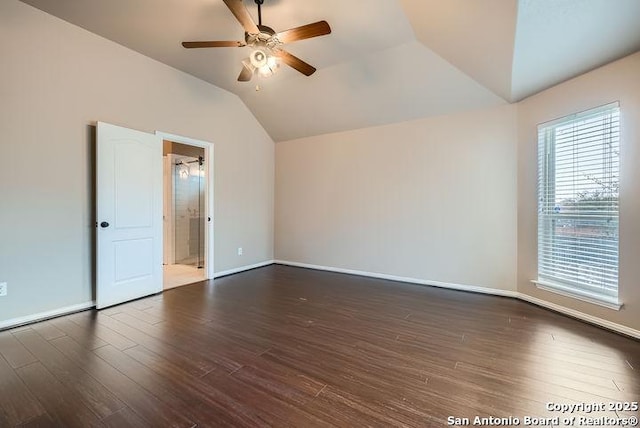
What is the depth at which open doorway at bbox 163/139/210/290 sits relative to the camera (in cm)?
566

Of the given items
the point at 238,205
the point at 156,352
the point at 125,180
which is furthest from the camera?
the point at 238,205

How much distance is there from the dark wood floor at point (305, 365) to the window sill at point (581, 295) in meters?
0.24

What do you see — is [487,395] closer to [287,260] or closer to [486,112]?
[486,112]

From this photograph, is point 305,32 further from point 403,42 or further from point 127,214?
point 127,214

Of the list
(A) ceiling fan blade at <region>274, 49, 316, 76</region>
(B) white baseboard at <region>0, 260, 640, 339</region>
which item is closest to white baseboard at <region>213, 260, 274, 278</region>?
(B) white baseboard at <region>0, 260, 640, 339</region>

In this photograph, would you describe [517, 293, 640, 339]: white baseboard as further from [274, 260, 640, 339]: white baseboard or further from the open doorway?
the open doorway

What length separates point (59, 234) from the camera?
298 cm

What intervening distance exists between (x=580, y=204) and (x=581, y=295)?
93 cm

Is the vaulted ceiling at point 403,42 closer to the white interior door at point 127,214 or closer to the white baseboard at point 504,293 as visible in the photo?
the white interior door at point 127,214

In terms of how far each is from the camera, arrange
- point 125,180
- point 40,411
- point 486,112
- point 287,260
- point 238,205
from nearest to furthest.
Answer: point 40,411, point 125,180, point 486,112, point 238,205, point 287,260

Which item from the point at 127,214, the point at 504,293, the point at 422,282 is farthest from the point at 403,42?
the point at 127,214

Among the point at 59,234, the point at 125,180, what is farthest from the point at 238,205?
the point at 59,234

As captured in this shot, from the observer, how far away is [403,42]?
3.23 meters

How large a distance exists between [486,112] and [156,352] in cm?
447
